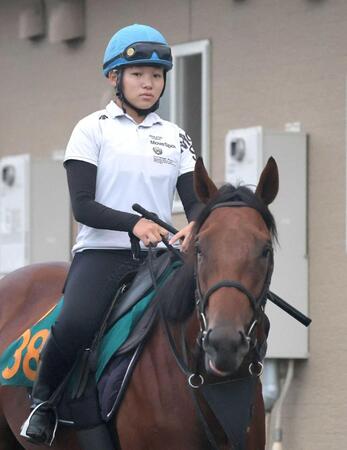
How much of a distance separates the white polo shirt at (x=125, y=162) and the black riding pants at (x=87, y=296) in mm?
78

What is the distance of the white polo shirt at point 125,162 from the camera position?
6.54 metres

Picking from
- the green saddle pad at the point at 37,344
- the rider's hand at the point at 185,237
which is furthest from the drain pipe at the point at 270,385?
the rider's hand at the point at 185,237

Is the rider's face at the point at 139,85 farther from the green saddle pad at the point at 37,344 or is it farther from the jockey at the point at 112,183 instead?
the green saddle pad at the point at 37,344

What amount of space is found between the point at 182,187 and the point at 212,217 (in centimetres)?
94

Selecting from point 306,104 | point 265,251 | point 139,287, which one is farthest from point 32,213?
point 265,251

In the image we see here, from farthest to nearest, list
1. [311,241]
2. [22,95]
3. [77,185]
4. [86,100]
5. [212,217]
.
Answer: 1. [22,95]
2. [86,100]
3. [311,241]
4. [77,185]
5. [212,217]

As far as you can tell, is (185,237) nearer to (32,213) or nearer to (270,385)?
(270,385)

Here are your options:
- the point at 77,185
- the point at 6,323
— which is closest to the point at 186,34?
the point at 6,323

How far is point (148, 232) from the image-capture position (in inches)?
242

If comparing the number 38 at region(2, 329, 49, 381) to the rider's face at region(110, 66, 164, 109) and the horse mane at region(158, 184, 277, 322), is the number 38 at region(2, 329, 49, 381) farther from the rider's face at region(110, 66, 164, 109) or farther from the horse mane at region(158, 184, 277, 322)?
the rider's face at region(110, 66, 164, 109)

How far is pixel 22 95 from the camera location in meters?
15.0

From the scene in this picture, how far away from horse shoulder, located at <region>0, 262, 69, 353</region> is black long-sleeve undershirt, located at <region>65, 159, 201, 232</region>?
127 cm

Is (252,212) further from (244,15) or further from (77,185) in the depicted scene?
(244,15)

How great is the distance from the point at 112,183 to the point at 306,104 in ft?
17.1
